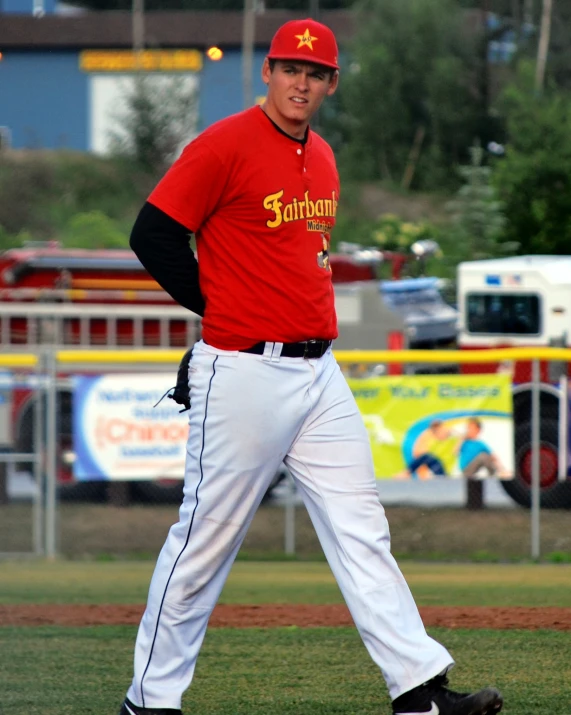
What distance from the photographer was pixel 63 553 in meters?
12.7

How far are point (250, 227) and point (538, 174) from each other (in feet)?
83.1

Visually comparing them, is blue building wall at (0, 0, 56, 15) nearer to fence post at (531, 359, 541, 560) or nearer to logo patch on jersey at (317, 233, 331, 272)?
fence post at (531, 359, 541, 560)

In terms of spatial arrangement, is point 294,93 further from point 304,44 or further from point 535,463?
point 535,463

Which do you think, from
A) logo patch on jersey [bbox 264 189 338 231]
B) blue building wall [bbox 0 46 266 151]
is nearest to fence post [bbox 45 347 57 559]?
logo patch on jersey [bbox 264 189 338 231]

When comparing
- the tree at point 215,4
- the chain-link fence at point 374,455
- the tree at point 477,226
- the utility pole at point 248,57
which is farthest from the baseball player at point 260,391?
the tree at point 215,4

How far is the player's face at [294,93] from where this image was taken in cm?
448

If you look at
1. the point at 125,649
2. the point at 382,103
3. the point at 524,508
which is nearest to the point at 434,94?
the point at 382,103

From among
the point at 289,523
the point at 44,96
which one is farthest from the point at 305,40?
the point at 44,96

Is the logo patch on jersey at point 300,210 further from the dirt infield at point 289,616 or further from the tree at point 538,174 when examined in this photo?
the tree at point 538,174

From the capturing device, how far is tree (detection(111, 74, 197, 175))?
4141cm

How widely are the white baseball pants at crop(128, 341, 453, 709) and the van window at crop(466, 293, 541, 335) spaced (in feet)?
39.6

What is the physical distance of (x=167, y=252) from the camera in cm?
451

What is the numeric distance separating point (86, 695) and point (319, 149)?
6.93ft

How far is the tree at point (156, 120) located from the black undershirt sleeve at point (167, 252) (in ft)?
122
